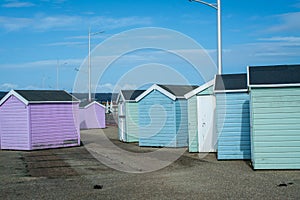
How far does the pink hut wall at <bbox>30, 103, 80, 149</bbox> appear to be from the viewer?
22188mm

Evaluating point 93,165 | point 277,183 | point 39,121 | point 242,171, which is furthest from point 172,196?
point 39,121

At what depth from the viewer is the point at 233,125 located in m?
16.3

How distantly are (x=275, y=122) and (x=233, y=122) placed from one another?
3043 millimetres

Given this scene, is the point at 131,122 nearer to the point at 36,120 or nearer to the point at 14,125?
the point at 36,120

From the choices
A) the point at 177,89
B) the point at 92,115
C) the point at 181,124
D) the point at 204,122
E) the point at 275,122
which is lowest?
the point at 92,115

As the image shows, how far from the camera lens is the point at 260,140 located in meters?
13.4

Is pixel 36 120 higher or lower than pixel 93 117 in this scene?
higher

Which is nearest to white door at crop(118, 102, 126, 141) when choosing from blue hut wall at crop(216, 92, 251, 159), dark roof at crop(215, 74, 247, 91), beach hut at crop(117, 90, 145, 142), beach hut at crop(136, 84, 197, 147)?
beach hut at crop(117, 90, 145, 142)

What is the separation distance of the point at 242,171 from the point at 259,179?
1.68 m

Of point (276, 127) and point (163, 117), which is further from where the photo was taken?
point (163, 117)

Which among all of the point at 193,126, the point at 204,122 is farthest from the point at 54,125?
the point at 204,122

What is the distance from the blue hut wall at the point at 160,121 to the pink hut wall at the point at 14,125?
633 cm

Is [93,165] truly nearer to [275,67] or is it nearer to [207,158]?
[207,158]

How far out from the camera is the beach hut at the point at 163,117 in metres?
22.5
